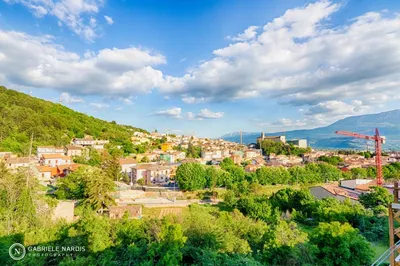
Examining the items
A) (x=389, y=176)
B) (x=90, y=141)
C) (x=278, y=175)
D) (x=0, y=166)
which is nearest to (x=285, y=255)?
(x=0, y=166)

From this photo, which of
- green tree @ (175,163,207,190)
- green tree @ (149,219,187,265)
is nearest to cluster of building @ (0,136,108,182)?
green tree @ (175,163,207,190)

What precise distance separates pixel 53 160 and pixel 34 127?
36.3 ft

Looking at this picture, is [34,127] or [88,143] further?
[88,143]

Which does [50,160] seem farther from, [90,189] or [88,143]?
[90,189]

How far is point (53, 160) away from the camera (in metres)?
32.0

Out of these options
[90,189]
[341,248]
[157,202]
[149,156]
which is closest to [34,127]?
[149,156]

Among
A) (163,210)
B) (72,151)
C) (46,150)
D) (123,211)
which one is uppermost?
(46,150)

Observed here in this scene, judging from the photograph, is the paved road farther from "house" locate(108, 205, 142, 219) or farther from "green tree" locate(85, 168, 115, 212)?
"green tree" locate(85, 168, 115, 212)

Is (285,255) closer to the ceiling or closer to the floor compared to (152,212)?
closer to the ceiling

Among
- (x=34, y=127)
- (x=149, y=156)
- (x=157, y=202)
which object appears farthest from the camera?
(x=149, y=156)

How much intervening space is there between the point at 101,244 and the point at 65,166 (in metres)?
25.8

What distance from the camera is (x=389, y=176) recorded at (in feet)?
111

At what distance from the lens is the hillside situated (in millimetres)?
35281

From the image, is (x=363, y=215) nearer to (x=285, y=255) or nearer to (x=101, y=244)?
(x=285, y=255)
